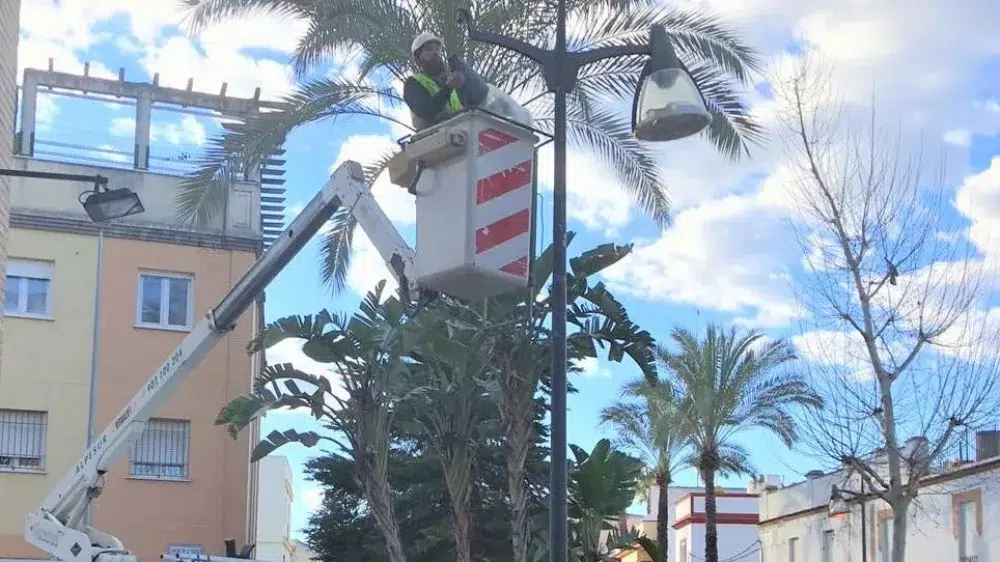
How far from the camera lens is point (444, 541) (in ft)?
75.4

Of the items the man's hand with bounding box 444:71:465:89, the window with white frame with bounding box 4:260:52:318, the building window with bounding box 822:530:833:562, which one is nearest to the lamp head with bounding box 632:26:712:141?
the man's hand with bounding box 444:71:465:89

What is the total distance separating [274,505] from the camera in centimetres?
5606

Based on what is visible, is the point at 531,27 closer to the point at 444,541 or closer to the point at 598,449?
the point at 598,449

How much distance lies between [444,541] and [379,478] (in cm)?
910

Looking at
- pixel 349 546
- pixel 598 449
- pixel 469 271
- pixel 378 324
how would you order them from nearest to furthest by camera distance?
1. pixel 469 271
2. pixel 378 324
3. pixel 598 449
4. pixel 349 546

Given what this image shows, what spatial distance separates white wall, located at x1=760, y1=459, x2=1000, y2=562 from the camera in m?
29.4

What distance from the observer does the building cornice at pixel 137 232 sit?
27688 mm

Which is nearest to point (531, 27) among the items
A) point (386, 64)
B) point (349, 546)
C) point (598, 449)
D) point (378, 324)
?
point (386, 64)

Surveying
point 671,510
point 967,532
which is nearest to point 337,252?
point 967,532

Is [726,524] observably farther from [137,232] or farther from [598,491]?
[598,491]

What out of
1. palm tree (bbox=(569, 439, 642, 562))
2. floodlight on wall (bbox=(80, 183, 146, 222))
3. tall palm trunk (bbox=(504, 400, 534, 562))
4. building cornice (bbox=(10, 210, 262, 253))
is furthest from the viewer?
building cornice (bbox=(10, 210, 262, 253))

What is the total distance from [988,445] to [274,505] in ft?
107

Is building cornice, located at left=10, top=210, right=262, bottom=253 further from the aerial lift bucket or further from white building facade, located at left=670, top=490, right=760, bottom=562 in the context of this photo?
white building facade, located at left=670, top=490, right=760, bottom=562

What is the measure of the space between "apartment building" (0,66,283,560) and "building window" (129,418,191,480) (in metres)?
0.02
